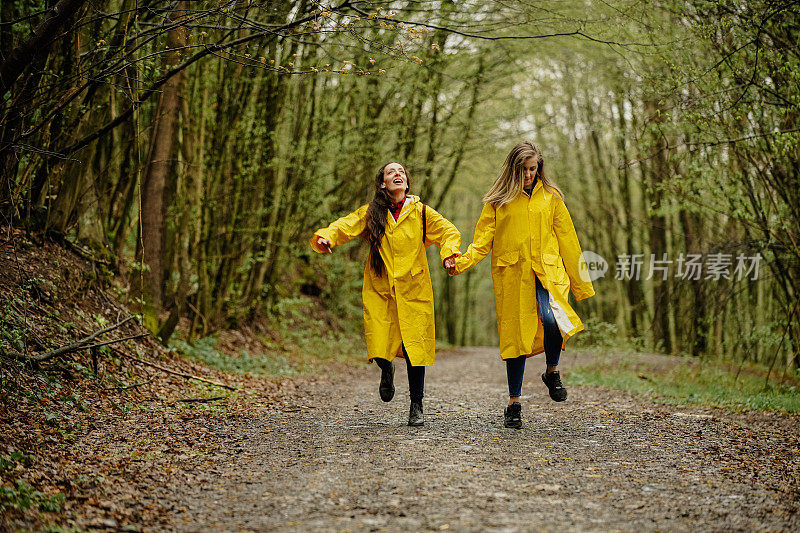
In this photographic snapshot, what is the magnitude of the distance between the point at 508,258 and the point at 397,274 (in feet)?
2.86

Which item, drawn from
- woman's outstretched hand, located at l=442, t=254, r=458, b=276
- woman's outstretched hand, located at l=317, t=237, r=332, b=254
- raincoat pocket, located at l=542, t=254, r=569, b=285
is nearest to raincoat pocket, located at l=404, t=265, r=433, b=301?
woman's outstretched hand, located at l=442, t=254, r=458, b=276

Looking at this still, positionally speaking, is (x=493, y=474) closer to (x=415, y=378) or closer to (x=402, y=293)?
(x=415, y=378)

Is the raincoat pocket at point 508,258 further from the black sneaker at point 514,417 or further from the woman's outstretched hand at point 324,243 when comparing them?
the woman's outstretched hand at point 324,243

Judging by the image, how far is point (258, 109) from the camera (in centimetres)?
1057

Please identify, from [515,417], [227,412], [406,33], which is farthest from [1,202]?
[515,417]

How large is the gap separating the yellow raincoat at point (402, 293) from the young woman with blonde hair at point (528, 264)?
304mm

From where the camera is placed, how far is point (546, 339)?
17.4ft

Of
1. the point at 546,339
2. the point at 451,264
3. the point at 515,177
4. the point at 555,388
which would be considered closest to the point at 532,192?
the point at 515,177

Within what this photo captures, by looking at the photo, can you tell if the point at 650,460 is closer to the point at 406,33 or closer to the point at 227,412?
the point at 227,412

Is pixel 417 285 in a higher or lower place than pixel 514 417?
higher

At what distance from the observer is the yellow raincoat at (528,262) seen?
5.30 metres

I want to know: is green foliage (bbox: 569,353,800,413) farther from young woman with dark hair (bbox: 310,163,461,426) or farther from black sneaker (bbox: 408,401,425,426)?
young woman with dark hair (bbox: 310,163,461,426)

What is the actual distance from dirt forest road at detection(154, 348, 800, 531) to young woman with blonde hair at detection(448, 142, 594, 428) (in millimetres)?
624

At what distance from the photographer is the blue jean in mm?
5254
